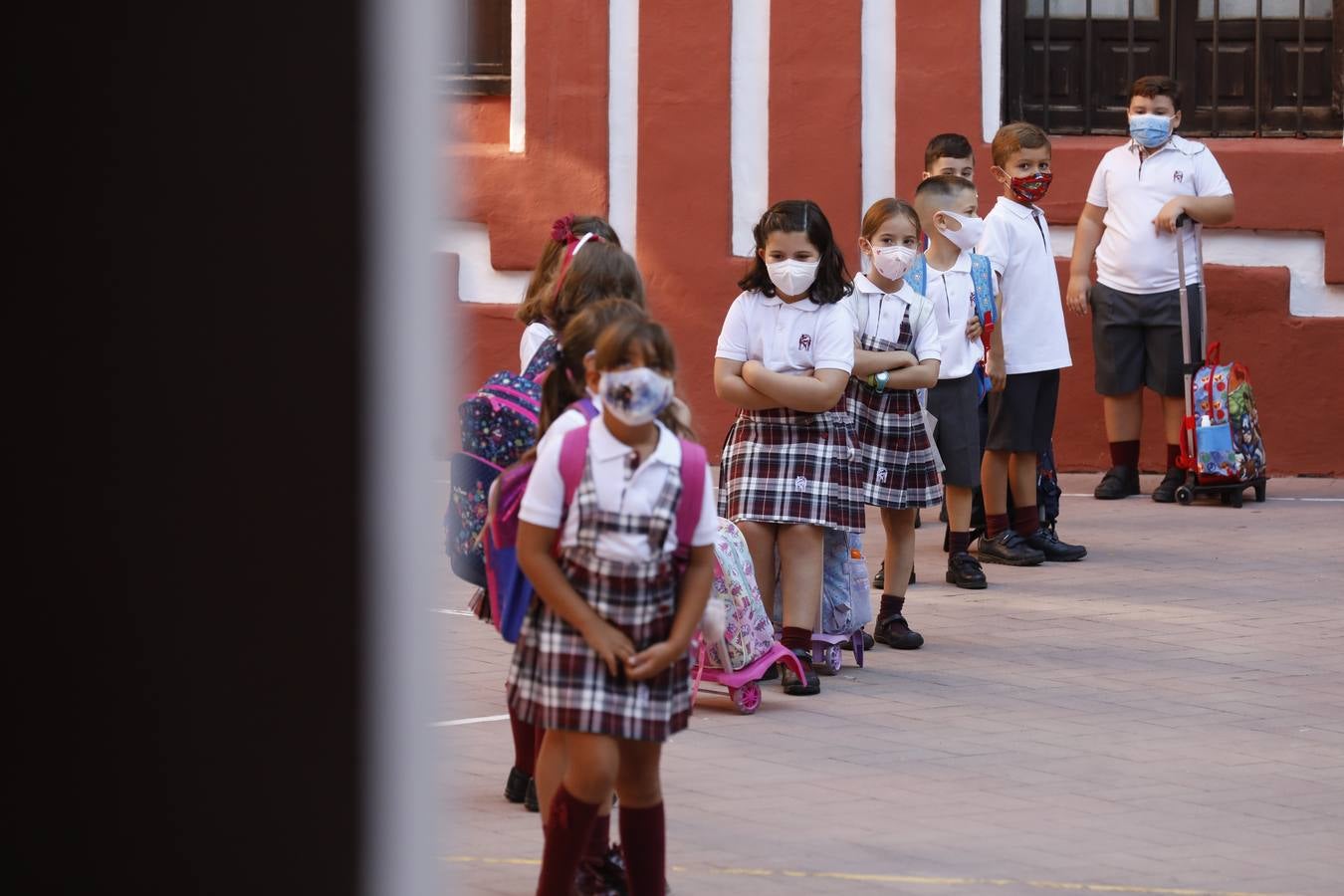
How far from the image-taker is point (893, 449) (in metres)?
7.39

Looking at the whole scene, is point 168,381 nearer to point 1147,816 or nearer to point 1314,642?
point 1147,816

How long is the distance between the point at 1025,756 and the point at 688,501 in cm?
248

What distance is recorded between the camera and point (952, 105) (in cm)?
1237

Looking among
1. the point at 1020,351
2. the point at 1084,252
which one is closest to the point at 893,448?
the point at 1020,351

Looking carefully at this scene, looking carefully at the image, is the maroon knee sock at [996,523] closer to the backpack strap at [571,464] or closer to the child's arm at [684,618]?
the child's arm at [684,618]

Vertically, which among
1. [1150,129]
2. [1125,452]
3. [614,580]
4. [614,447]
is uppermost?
[1150,129]

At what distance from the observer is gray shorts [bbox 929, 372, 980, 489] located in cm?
822

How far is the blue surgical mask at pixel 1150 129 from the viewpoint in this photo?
11.2 metres

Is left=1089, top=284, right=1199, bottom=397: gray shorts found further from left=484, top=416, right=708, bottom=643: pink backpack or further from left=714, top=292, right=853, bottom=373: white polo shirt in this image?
left=484, top=416, right=708, bottom=643: pink backpack

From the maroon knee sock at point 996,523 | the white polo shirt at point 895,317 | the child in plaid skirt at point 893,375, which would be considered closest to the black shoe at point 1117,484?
the maroon knee sock at point 996,523

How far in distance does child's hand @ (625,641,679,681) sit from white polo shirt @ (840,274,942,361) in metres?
3.47

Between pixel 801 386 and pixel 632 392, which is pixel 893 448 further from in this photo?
pixel 632 392

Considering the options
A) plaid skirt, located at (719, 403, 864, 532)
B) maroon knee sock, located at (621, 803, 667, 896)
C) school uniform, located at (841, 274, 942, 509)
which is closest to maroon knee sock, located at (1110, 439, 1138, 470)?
school uniform, located at (841, 274, 942, 509)

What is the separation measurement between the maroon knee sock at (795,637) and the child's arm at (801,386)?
0.81 meters
